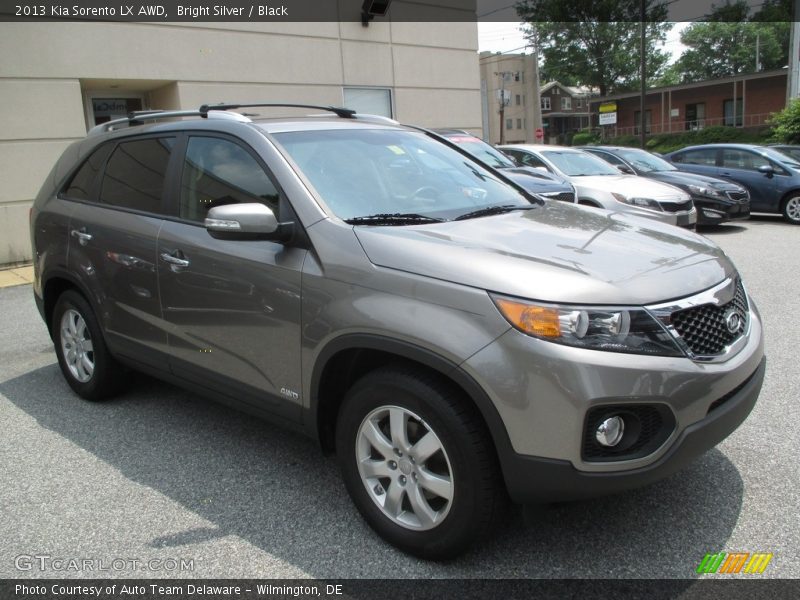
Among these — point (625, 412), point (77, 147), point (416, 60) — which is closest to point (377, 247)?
point (625, 412)

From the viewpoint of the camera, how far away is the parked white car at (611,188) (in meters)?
10.1

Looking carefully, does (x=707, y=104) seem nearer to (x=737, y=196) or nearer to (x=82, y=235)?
(x=737, y=196)

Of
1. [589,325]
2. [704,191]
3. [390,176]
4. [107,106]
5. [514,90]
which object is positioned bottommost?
[704,191]

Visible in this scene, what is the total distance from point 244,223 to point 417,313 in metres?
0.89

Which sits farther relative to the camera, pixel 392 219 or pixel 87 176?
pixel 87 176

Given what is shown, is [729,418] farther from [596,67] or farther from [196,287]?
[596,67]

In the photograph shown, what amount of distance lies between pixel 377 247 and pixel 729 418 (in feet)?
4.96

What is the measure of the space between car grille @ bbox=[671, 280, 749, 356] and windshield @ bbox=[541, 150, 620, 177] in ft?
28.8

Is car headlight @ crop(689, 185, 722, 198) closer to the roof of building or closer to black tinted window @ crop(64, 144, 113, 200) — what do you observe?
black tinted window @ crop(64, 144, 113, 200)

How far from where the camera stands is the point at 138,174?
412cm

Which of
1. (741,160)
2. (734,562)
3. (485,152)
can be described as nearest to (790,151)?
(741,160)

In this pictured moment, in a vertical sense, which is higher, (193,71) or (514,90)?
(514,90)

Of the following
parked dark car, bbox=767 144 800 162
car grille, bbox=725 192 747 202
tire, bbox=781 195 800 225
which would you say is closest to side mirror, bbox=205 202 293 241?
car grille, bbox=725 192 747 202

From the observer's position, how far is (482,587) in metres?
2.62
